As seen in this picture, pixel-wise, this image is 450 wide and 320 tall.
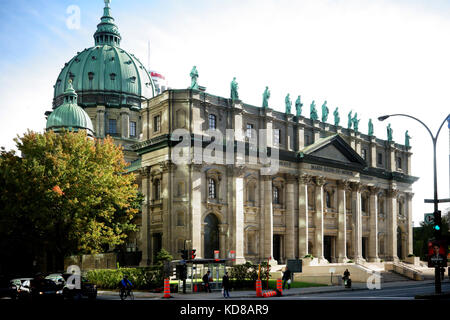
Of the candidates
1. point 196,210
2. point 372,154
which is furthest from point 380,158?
point 196,210

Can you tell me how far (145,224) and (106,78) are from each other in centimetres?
4298

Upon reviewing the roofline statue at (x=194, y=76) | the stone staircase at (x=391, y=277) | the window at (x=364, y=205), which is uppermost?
the roofline statue at (x=194, y=76)

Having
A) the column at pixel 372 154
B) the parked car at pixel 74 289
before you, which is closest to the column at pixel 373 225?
the column at pixel 372 154

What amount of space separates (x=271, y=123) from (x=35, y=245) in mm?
29979

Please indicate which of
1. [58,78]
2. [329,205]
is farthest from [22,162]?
[58,78]

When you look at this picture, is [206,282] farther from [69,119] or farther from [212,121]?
[69,119]

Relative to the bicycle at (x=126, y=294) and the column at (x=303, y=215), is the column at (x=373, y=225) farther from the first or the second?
the bicycle at (x=126, y=294)

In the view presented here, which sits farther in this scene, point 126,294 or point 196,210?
point 196,210

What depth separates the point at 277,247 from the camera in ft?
225

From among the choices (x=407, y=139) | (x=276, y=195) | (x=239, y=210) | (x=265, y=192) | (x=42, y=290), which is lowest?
(x=42, y=290)

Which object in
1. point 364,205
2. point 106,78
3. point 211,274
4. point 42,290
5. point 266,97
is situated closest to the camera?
point 42,290

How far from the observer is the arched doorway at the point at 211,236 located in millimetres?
61094

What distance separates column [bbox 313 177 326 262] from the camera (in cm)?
7094

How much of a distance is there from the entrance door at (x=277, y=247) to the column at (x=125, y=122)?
117 feet
